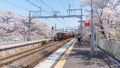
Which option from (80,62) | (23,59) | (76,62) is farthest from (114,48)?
(23,59)

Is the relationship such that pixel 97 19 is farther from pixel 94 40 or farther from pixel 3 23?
pixel 3 23

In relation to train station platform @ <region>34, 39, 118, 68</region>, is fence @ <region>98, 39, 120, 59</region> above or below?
above

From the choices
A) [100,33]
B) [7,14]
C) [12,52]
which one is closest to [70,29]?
[7,14]

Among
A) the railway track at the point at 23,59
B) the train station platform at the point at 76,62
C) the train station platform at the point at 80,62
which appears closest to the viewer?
the train station platform at the point at 80,62

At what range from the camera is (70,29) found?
412 feet

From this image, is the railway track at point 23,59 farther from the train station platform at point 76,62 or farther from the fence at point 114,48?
the fence at point 114,48

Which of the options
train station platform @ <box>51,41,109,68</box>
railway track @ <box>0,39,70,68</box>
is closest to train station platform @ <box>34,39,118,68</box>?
train station platform @ <box>51,41,109,68</box>

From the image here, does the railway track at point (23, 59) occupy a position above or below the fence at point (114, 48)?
below

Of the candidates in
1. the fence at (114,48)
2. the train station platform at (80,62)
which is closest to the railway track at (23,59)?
the train station platform at (80,62)

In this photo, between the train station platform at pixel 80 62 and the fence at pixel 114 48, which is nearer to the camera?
the train station platform at pixel 80 62

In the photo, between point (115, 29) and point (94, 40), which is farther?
point (115, 29)

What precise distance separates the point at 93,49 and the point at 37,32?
59949mm

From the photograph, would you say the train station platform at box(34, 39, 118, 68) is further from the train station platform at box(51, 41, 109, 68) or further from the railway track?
the railway track

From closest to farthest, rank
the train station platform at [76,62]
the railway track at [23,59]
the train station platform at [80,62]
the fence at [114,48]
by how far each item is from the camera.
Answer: the train station platform at [80,62]
the train station platform at [76,62]
the railway track at [23,59]
the fence at [114,48]
